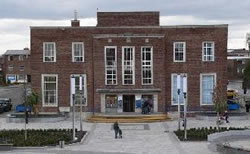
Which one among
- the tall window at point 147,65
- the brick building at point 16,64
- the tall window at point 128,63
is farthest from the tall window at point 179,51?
the brick building at point 16,64

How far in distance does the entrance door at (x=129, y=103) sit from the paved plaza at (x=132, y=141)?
575 centimetres

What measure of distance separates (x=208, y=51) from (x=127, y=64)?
27.5 ft

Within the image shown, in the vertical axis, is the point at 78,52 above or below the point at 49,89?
above

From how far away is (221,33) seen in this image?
56781 millimetres

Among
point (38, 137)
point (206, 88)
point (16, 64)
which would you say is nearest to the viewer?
point (38, 137)

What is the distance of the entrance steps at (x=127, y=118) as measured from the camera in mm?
52438

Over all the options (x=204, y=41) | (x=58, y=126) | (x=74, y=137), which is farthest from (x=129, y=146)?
(x=204, y=41)

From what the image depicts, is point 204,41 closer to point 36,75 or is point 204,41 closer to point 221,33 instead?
point 221,33

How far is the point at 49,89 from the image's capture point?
57.2 m

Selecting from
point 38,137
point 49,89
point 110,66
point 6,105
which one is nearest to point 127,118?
point 110,66

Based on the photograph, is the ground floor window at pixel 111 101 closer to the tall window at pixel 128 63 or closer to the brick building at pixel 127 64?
the brick building at pixel 127 64

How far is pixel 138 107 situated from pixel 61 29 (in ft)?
36.4

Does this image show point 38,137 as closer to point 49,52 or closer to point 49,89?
point 49,89

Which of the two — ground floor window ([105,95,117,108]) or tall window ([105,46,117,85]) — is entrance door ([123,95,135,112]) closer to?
ground floor window ([105,95,117,108])
